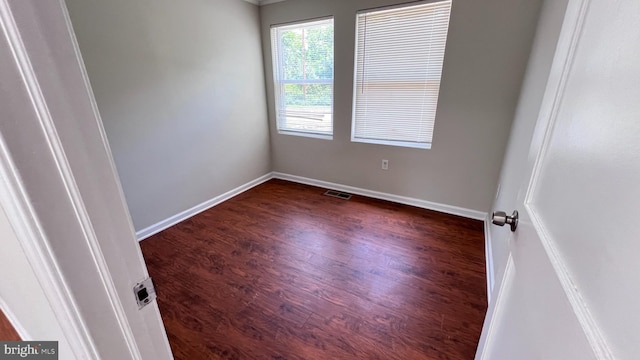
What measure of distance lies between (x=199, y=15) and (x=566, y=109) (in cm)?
300

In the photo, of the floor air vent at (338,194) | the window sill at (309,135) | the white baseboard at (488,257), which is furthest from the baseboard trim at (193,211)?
the white baseboard at (488,257)

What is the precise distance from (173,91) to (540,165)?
2801 mm

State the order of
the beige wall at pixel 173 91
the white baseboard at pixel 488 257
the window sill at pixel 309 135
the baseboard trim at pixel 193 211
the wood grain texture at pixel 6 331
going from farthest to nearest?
the window sill at pixel 309 135 → the baseboard trim at pixel 193 211 → the beige wall at pixel 173 91 → the white baseboard at pixel 488 257 → the wood grain texture at pixel 6 331

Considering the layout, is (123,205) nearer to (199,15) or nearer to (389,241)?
(389,241)

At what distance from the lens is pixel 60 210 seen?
17.0 inches

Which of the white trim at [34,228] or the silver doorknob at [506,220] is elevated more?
the white trim at [34,228]

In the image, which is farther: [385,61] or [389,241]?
[385,61]

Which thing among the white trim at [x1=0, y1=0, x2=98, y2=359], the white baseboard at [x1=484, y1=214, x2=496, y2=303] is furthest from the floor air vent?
the white trim at [x1=0, y1=0, x2=98, y2=359]

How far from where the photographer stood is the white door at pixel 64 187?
37 centimetres

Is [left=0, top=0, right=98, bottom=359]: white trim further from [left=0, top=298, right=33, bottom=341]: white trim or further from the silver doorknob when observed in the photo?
the silver doorknob

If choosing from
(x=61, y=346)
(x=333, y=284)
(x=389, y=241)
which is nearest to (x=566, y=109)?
(x=61, y=346)

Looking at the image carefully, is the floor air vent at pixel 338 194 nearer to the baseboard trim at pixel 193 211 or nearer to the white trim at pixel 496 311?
the baseboard trim at pixel 193 211

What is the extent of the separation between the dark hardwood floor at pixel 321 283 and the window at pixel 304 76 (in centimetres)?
129

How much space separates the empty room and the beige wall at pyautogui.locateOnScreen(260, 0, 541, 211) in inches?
0.7
